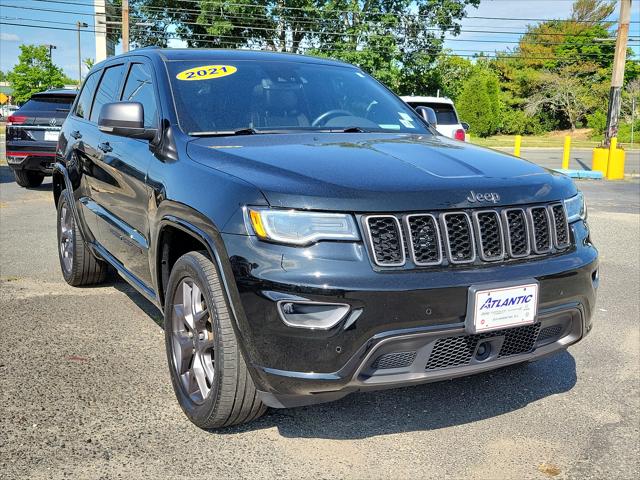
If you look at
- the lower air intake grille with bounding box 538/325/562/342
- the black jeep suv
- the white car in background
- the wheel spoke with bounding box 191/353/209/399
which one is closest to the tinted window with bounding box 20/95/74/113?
the white car in background

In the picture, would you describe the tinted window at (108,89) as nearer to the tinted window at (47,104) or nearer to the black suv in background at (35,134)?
the black suv in background at (35,134)

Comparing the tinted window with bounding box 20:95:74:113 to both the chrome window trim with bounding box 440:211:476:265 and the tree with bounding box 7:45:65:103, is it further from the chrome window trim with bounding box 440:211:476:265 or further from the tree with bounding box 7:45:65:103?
the tree with bounding box 7:45:65:103

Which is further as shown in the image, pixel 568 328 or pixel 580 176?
pixel 580 176

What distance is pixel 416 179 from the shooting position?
107 inches

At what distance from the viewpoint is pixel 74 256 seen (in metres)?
5.39

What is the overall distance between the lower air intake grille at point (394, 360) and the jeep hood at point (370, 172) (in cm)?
57

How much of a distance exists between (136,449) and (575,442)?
1989 mm

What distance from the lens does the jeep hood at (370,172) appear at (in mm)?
2566

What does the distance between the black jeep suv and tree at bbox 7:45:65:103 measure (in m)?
59.2

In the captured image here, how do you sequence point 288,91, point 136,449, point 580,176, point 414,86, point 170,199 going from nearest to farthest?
point 136,449, point 170,199, point 288,91, point 580,176, point 414,86

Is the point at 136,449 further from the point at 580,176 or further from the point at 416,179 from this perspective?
the point at 580,176

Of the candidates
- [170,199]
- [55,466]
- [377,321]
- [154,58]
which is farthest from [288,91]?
[55,466]

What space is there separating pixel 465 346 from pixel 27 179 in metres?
11.7

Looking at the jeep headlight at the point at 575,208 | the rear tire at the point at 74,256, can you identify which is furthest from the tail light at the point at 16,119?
the jeep headlight at the point at 575,208
